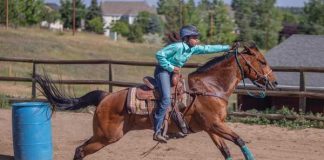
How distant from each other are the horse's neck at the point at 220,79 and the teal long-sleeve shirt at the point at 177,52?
26 cm

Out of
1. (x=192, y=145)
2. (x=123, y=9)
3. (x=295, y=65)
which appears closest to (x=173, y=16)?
(x=123, y=9)

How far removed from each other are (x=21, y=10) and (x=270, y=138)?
164 ft

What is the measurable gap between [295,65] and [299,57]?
668mm

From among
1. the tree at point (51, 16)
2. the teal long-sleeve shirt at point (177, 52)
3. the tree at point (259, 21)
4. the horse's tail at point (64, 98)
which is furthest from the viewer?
the tree at point (259, 21)

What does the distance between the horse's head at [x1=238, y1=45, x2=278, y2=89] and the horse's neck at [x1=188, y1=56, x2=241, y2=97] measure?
0.12 meters

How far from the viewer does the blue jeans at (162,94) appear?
7.18 meters

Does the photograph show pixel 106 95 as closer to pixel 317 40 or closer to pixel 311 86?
pixel 311 86

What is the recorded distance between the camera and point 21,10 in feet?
188

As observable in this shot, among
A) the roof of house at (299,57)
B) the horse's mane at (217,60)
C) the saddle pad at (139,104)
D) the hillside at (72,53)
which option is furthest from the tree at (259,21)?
the saddle pad at (139,104)

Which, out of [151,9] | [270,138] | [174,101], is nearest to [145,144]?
[270,138]

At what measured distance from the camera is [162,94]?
7.20m

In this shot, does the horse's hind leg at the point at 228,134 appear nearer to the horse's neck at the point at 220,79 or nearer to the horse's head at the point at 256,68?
the horse's neck at the point at 220,79

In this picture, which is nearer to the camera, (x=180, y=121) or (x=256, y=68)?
(x=180, y=121)

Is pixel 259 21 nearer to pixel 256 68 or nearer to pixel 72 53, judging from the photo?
pixel 72 53
